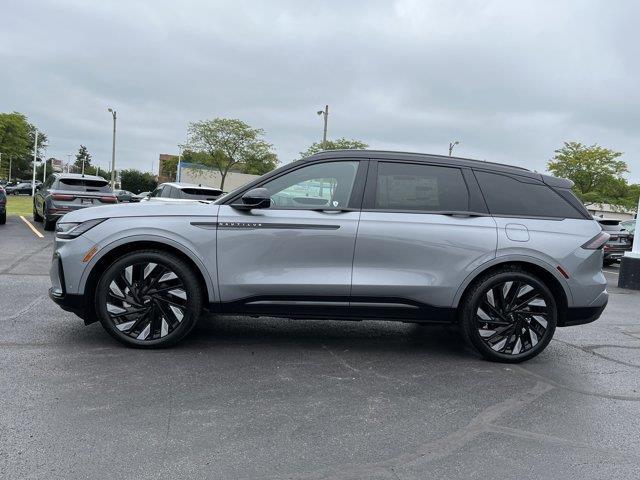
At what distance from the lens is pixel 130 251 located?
180 inches

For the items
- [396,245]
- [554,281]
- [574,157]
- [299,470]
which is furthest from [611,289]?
[574,157]

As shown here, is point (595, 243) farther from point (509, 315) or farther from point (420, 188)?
point (420, 188)

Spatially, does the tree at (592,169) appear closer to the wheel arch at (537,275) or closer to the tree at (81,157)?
the wheel arch at (537,275)

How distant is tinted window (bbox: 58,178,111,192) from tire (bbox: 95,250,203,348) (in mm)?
10360

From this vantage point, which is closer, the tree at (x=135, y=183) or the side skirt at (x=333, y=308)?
the side skirt at (x=333, y=308)

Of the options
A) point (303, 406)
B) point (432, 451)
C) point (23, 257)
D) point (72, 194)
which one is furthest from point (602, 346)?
point (72, 194)

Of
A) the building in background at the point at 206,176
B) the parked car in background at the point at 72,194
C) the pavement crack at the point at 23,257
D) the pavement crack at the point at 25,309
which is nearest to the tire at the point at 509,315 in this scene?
the pavement crack at the point at 25,309

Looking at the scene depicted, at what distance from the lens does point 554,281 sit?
4723 mm

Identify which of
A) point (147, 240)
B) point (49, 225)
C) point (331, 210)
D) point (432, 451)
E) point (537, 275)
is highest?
point (331, 210)

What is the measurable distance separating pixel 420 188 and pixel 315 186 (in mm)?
923

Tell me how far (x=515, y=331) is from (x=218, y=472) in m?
2.99

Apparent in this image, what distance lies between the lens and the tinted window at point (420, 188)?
4660 mm

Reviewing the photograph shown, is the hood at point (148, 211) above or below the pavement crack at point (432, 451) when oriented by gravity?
above

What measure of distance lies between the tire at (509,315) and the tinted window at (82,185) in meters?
11.7
